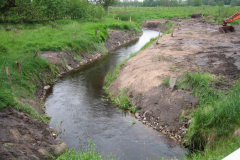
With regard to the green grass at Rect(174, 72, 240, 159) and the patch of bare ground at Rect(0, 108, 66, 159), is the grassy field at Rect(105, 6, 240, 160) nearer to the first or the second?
the green grass at Rect(174, 72, 240, 159)

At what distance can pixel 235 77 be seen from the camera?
9.96 meters

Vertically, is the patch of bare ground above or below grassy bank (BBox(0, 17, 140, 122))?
below

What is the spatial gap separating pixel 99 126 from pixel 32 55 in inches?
311

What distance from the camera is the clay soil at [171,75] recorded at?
8.45m

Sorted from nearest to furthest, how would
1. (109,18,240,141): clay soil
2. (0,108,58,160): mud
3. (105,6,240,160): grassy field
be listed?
(0,108,58,160): mud
(105,6,240,160): grassy field
(109,18,240,141): clay soil

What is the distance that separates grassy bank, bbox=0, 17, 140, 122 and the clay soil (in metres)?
4.49

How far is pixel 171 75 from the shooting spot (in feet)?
34.9

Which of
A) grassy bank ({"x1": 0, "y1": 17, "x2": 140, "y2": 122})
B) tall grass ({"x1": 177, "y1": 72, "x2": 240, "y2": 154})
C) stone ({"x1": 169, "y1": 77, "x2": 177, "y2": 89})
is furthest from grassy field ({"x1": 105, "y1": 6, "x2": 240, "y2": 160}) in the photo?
grassy bank ({"x1": 0, "y1": 17, "x2": 140, "y2": 122})

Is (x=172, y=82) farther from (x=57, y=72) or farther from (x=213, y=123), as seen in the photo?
(x=57, y=72)

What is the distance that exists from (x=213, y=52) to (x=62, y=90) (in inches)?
425

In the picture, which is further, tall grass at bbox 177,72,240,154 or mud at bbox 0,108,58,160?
tall grass at bbox 177,72,240,154

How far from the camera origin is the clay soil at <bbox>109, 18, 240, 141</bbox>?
27.7ft

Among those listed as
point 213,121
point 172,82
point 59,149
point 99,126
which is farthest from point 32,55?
point 213,121

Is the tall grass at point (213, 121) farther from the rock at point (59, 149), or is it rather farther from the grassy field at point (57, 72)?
the rock at point (59, 149)
